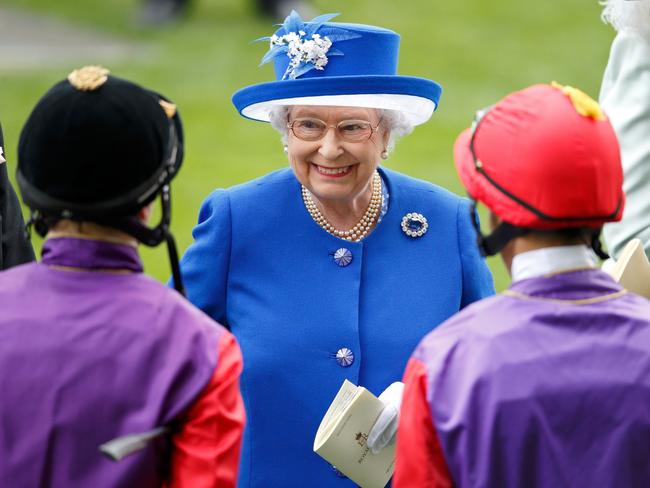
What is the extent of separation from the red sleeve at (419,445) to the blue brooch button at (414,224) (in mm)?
1181

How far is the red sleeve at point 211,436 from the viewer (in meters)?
3.10

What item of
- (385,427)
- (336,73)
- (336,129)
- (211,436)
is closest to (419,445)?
(211,436)

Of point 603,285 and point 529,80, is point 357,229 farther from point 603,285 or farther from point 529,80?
point 529,80

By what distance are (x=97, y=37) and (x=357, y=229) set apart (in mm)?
11278

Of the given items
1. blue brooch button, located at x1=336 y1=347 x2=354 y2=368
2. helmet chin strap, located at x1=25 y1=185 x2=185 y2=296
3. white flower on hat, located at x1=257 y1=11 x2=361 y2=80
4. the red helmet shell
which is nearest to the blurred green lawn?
white flower on hat, located at x1=257 y1=11 x2=361 y2=80

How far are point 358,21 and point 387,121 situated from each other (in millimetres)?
11060

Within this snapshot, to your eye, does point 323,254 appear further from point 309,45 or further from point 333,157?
point 309,45

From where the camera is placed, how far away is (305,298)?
13.7 ft

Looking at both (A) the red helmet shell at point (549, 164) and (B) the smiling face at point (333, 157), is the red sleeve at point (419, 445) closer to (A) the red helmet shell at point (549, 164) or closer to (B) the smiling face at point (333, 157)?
(A) the red helmet shell at point (549, 164)

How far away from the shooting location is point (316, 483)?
4.16m

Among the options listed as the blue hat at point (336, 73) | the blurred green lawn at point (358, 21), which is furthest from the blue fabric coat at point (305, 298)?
the blurred green lawn at point (358, 21)

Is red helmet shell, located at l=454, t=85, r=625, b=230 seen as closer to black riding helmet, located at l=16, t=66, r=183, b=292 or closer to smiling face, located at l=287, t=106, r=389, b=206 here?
black riding helmet, located at l=16, t=66, r=183, b=292

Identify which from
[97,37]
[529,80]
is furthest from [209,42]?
[529,80]

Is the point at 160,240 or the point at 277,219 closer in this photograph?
the point at 160,240
